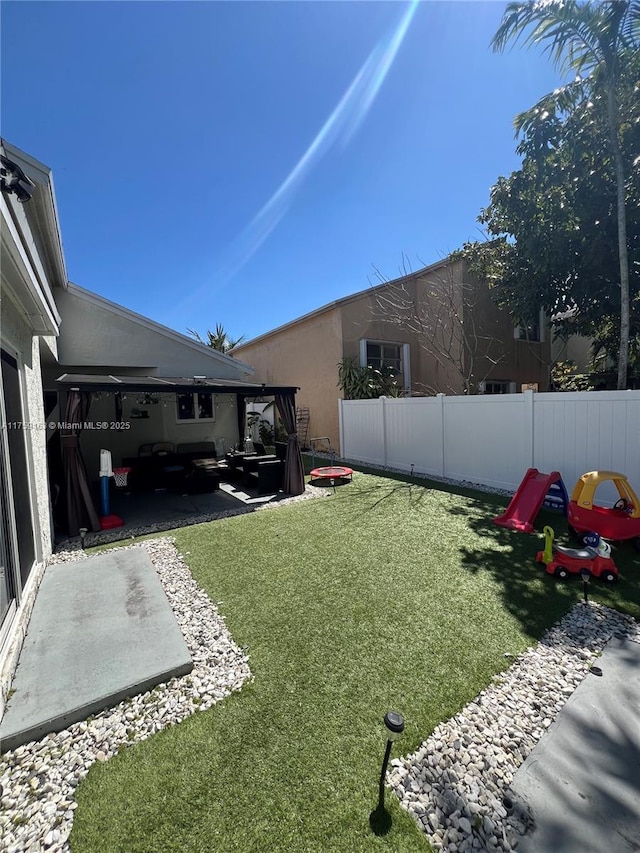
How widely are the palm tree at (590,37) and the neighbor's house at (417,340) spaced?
6041mm

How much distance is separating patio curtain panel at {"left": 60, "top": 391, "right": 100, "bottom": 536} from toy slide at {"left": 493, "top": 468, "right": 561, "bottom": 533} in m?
7.41

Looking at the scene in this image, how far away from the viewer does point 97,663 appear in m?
3.06

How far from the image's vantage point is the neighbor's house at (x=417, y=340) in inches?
545

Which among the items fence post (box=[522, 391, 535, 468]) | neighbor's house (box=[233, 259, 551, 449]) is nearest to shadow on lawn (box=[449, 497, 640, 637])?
fence post (box=[522, 391, 535, 468])

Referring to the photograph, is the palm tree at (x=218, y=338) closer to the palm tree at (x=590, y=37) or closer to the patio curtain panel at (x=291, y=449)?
the patio curtain panel at (x=291, y=449)

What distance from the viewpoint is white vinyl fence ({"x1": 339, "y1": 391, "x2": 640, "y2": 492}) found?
6570 millimetres

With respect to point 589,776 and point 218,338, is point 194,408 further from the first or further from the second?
point 218,338

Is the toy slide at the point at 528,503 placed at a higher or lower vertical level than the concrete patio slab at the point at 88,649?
higher

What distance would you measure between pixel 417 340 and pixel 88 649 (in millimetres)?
14785

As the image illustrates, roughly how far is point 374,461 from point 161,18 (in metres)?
10.9

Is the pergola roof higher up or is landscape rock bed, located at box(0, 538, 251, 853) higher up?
the pergola roof

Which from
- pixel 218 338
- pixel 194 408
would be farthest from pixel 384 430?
pixel 218 338

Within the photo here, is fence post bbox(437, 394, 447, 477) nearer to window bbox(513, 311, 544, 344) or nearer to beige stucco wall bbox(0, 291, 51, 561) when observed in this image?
window bbox(513, 311, 544, 344)

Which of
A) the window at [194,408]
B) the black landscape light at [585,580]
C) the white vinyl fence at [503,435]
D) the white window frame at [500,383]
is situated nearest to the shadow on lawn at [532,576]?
the black landscape light at [585,580]
